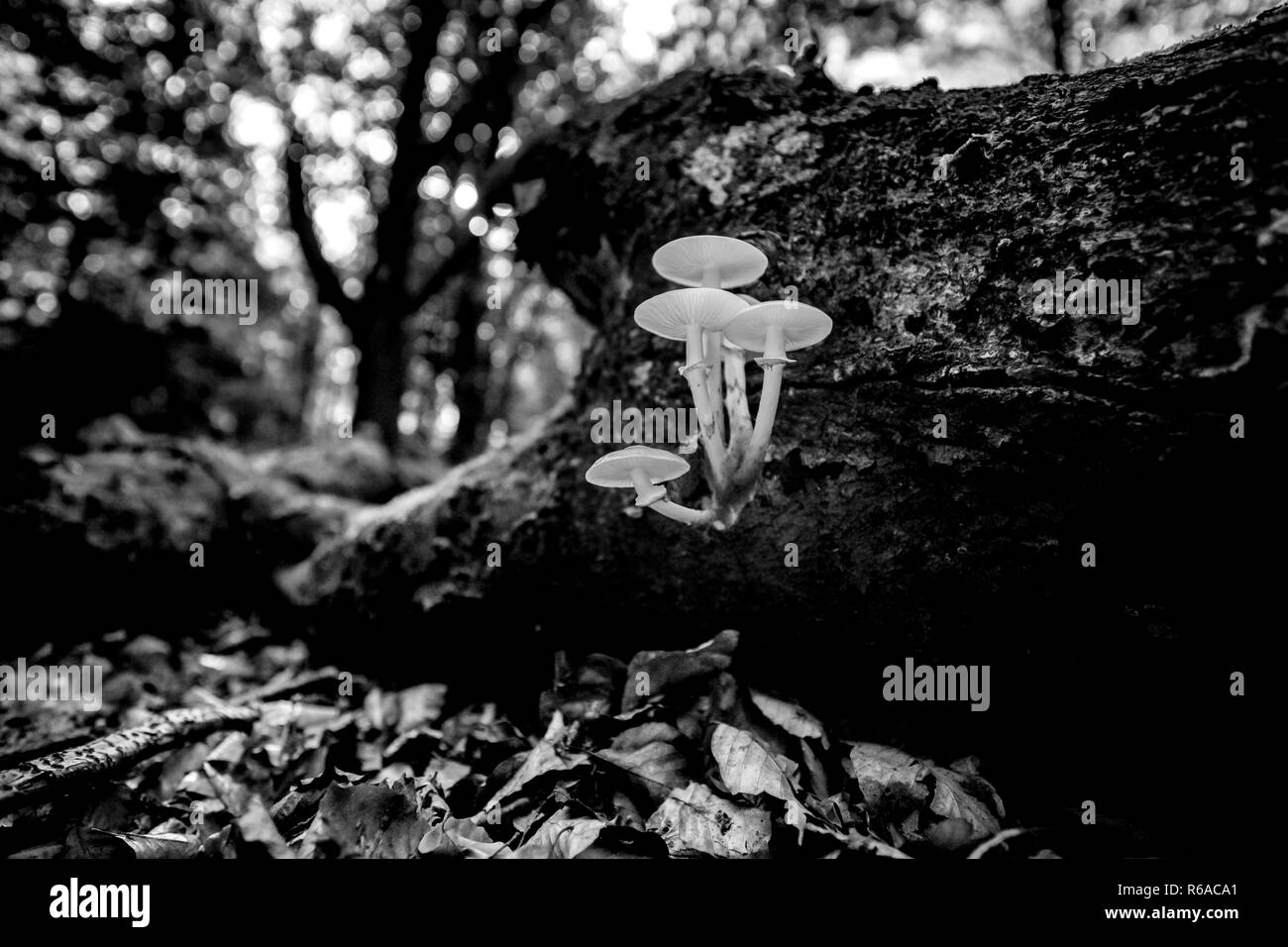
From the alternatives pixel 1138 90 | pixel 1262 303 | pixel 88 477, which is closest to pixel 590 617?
pixel 1262 303

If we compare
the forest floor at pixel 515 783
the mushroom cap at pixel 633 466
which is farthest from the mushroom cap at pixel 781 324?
the forest floor at pixel 515 783

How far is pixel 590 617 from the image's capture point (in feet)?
8.25

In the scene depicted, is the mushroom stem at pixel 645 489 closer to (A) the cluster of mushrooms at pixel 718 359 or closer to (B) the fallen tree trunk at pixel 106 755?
(A) the cluster of mushrooms at pixel 718 359

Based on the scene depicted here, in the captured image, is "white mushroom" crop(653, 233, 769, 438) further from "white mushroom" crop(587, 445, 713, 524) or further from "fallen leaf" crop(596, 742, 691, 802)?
"fallen leaf" crop(596, 742, 691, 802)

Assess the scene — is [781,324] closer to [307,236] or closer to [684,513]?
[684,513]

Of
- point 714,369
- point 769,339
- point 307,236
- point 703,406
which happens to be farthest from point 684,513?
point 307,236

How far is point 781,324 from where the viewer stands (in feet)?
5.76

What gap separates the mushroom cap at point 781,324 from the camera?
162cm

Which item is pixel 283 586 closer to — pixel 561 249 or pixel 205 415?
pixel 561 249

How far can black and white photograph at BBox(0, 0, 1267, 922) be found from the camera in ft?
5.06

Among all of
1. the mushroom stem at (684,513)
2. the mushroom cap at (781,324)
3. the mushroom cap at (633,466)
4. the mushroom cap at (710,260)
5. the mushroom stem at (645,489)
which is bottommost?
the mushroom stem at (684,513)

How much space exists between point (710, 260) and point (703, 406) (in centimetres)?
50

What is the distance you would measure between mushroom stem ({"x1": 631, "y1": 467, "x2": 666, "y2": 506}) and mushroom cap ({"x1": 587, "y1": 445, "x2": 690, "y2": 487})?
0.06 feet
